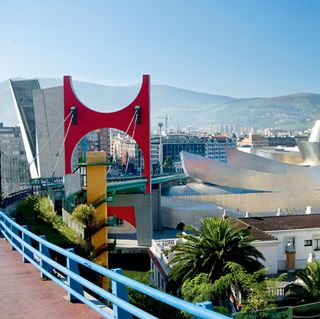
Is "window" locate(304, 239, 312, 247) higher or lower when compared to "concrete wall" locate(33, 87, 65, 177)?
lower

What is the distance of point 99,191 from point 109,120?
11621 mm

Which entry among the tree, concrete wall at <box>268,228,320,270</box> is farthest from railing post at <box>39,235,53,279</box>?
concrete wall at <box>268,228,320,270</box>

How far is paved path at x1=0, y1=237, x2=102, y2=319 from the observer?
447 centimetres

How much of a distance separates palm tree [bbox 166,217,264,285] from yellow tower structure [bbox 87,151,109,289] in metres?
8.11

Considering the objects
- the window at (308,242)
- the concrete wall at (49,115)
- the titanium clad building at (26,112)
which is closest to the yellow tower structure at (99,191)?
the window at (308,242)

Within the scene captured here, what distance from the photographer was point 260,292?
11586mm

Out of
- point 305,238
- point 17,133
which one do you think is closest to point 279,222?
point 305,238

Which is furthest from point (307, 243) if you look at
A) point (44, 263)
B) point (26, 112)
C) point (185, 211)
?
point (26, 112)

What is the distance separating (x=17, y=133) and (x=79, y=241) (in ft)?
280

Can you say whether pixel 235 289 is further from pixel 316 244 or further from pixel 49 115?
pixel 49 115

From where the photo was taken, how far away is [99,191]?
2262cm

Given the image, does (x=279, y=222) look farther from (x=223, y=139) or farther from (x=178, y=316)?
(x=223, y=139)

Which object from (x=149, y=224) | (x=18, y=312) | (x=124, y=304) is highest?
(x=124, y=304)

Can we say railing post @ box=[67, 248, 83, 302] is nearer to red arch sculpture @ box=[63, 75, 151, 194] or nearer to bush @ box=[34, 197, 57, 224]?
bush @ box=[34, 197, 57, 224]
